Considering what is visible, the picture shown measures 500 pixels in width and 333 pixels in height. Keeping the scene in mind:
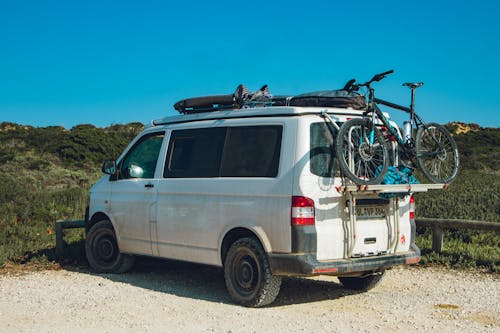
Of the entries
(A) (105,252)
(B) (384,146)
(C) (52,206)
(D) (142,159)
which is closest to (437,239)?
(B) (384,146)

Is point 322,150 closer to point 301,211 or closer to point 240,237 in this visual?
point 301,211

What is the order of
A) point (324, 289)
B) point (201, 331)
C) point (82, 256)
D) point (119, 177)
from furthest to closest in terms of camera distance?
point (82, 256), point (119, 177), point (324, 289), point (201, 331)

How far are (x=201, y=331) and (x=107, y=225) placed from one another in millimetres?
3992

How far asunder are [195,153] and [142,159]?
4.13ft

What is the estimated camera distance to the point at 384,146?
7.88 m

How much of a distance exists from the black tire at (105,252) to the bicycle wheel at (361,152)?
4067mm

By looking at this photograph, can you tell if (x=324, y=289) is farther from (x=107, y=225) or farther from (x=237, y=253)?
(x=107, y=225)

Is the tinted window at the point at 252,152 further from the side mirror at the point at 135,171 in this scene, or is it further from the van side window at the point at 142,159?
the side mirror at the point at 135,171

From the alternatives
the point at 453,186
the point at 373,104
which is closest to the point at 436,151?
the point at 373,104

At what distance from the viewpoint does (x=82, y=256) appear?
11.4 m

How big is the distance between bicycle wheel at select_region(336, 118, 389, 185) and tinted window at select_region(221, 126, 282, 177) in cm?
74

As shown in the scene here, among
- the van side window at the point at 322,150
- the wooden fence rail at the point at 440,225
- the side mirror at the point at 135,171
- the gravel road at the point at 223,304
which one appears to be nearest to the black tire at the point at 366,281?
the gravel road at the point at 223,304

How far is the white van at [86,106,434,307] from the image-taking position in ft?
24.4

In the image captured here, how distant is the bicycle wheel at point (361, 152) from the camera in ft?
24.4
